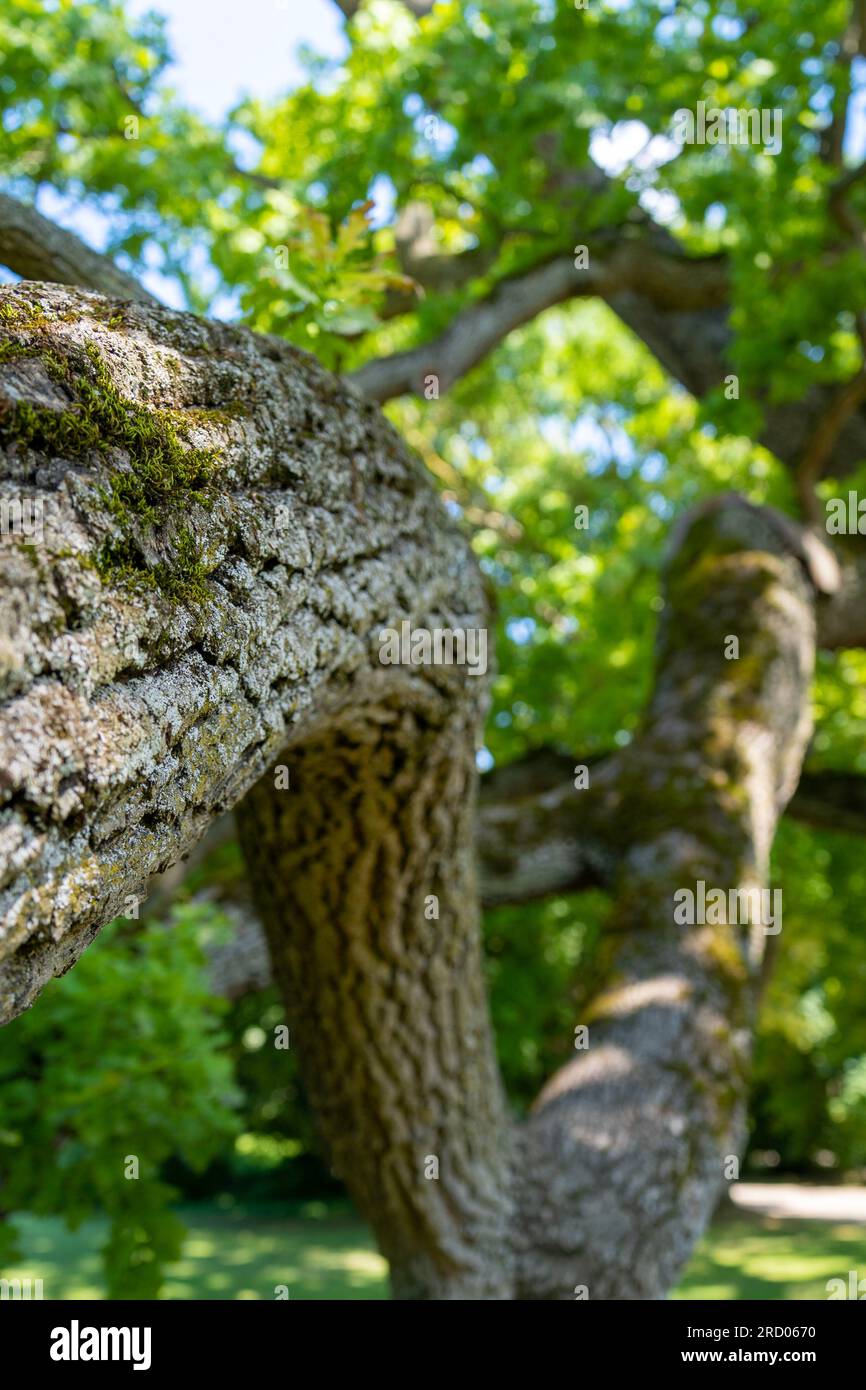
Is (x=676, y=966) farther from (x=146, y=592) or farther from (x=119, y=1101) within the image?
(x=146, y=592)

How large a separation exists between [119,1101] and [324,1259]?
9569 mm

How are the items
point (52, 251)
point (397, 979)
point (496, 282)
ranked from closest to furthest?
point (52, 251) < point (397, 979) < point (496, 282)

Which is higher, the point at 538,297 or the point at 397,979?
the point at 538,297

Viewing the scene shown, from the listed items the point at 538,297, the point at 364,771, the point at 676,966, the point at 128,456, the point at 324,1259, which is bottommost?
the point at 324,1259

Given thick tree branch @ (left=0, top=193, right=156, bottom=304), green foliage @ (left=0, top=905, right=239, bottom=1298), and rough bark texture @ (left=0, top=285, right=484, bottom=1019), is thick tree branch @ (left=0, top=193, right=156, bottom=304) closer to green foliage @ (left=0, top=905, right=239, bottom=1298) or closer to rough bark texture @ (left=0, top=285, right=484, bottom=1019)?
rough bark texture @ (left=0, top=285, right=484, bottom=1019)

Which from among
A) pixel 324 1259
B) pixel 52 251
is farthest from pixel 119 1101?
pixel 324 1259

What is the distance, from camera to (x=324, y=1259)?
12391 millimetres

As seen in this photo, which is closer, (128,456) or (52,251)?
(128,456)

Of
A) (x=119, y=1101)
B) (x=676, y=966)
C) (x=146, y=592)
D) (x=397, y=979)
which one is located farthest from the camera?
(x=676, y=966)

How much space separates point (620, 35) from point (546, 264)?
1.47m

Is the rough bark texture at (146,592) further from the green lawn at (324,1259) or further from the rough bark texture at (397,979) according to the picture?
the green lawn at (324,1259)

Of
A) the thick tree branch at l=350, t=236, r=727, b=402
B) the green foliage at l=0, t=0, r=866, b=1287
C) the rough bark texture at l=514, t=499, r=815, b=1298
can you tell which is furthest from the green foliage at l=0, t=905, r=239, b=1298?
the thick tree branch at l=350, t=236, r=727, b=402

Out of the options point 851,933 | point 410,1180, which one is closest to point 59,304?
point 410,1180

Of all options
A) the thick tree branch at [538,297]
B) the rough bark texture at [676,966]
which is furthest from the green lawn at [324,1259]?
the thick tree branch at [538,297]
